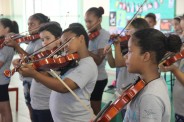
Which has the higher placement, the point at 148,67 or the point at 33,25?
the point at 33,25

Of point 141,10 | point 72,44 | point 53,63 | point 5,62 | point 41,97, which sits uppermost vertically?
Answer: point 141,10

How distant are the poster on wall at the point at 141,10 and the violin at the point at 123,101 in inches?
151

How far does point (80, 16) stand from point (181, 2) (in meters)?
2.72

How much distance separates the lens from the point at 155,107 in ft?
3.91

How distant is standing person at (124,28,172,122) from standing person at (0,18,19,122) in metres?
1.61

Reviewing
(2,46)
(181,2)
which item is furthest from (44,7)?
(2,46)

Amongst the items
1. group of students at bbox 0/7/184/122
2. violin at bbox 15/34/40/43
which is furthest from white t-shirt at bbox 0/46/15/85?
violin at bbox 15/34/40/43

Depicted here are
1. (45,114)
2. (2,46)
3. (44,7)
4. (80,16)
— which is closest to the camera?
(45,114)

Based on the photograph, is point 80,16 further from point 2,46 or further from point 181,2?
point 2,46

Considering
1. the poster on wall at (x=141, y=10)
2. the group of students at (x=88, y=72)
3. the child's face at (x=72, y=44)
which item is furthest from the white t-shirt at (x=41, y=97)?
the poster on wall at (x=141, y=10)

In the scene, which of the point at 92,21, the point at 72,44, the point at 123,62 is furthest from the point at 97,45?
the point at 72,44

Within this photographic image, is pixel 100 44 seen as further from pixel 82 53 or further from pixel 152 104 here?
pixel 152 104

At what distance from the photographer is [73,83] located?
5.44 feet

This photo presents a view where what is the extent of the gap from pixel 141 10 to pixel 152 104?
4.29 metres
